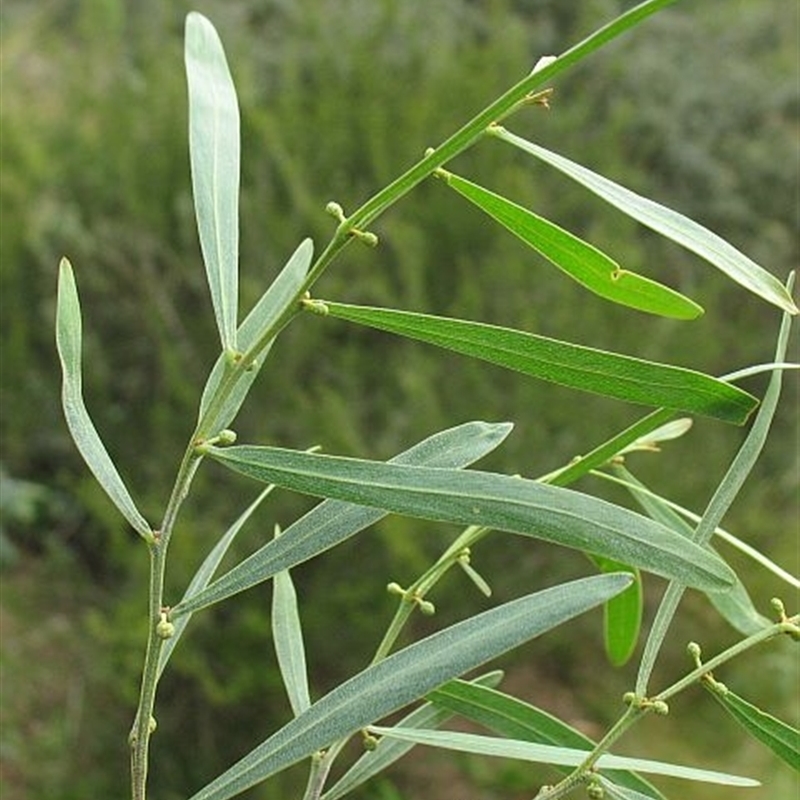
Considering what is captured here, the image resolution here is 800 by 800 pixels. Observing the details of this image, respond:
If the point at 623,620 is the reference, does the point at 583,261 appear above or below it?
above

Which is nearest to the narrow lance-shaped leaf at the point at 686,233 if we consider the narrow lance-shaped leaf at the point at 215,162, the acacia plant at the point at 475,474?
the acacia plant at the point at 475,474

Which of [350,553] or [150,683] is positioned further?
[350,553]

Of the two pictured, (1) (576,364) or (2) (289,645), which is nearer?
(1) (576,364)

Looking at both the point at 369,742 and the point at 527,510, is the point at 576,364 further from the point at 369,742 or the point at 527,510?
the point at 369,742

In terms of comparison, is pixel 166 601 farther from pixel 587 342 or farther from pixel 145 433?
pixel 587 342

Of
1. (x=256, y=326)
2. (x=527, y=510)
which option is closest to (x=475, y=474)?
(x=527, y=510)

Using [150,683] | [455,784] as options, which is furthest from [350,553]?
[150,683]
